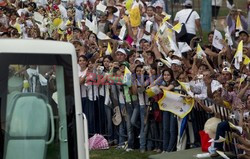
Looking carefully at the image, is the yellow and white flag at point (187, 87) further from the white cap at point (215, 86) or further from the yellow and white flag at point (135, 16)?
the yellow and white flag at point (135, 16)

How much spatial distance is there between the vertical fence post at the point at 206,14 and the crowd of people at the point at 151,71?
4034 mm

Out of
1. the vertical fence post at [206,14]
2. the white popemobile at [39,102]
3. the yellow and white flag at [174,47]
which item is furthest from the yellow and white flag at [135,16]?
the white popemobile at [39,102]

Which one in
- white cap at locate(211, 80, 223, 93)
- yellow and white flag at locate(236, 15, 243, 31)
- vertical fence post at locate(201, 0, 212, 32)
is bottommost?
white cap at locate(211, 80, 223, 93)

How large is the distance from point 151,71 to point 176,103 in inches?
38.5

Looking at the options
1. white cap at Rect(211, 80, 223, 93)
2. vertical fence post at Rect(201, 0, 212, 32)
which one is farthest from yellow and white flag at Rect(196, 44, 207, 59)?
vertical fence post at Rect(201, 0, 212, 32)

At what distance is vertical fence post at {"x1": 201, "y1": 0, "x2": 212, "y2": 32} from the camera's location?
2398cm

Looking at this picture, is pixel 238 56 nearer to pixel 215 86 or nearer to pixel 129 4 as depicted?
pixel 215 86

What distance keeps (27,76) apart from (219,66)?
8.13m

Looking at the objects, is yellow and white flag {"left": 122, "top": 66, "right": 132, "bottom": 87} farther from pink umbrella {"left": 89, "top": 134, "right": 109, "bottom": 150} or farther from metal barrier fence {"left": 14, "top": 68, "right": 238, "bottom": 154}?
pink umbrella {"left": 89, "top": 134, "right": 109, "bottom": 150}

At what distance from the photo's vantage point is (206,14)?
24047 millimetres

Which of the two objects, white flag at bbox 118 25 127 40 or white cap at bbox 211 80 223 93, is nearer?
white cap at bbox 211 80 223 93

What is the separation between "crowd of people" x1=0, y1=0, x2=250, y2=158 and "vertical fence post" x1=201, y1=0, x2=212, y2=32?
13.2 ft

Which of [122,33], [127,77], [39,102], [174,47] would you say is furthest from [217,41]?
[39,102]

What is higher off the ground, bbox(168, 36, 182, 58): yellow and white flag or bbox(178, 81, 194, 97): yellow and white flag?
bbox(168, 36, 182, 58): yellow and white flag
